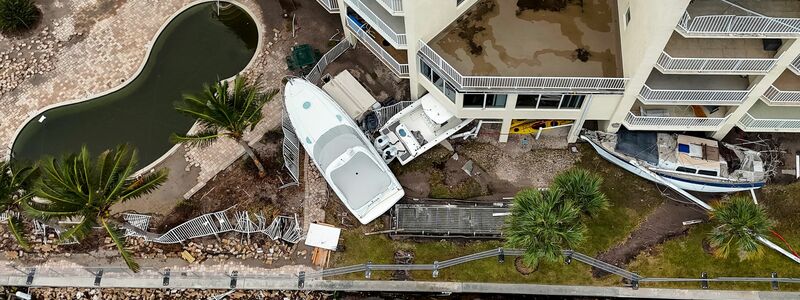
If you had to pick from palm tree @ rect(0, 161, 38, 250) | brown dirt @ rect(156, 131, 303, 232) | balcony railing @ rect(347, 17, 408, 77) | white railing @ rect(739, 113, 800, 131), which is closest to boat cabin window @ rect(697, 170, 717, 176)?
white railing @ rect(739, 113, 800, 131)

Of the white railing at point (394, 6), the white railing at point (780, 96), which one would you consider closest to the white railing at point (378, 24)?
the white railing at point (394, 6)

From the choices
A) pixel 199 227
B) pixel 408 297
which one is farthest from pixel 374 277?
pixel 199 227

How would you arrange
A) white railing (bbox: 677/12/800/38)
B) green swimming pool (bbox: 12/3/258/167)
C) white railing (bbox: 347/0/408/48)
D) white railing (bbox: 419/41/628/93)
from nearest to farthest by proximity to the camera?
white railing (bbox: 677/12/800/38) → white railing (bbox: 419/41/628/93) → white railing (bbox: 347/0/408/48) → green swimming pool (bbox: 12/3/258/167)

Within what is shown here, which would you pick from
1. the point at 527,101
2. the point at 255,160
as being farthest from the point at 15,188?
the point at 527,101

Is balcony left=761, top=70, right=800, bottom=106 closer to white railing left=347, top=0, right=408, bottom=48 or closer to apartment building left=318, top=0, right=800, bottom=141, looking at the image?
apartment building left=318, top=0, right=800, bottom=141

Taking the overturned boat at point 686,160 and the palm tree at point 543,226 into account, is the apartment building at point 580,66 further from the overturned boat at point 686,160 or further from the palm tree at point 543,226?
the palm tree at point 543,226

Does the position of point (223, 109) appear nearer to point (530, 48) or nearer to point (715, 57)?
point (530, 48)
